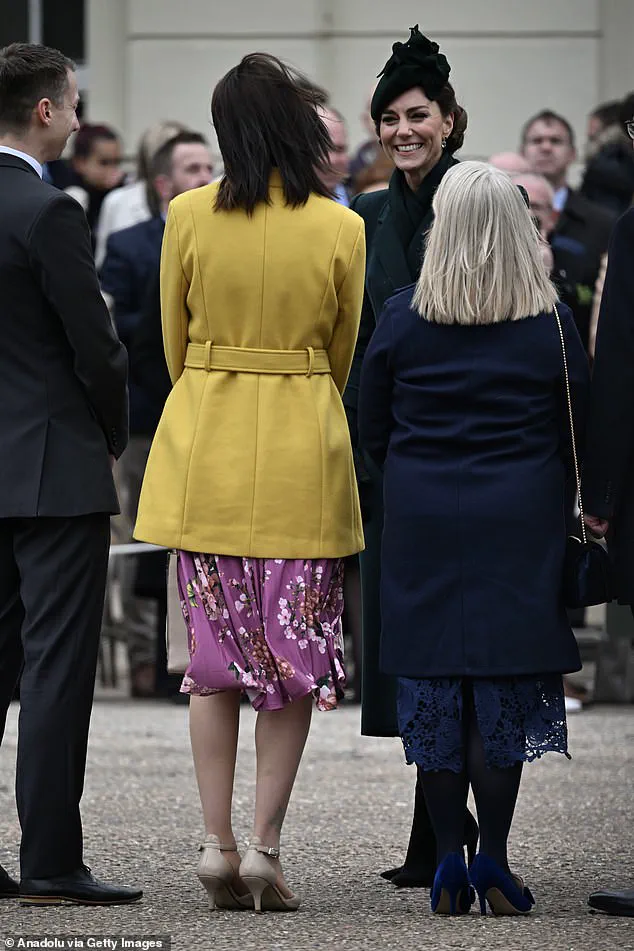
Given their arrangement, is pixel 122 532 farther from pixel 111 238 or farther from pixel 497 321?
pixel 497 321

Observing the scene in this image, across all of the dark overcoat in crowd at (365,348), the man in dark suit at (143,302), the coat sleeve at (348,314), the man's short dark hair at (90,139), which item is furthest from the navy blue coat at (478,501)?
the man's short dark hair at (90,139)

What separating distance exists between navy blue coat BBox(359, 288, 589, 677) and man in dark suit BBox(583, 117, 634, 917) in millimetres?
64

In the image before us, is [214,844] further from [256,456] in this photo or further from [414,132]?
[414,132]

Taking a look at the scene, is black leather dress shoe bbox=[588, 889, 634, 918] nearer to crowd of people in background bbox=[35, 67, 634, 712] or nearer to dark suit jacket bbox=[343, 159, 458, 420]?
dark suit jacket bbox=[343, 159, 458, 420]

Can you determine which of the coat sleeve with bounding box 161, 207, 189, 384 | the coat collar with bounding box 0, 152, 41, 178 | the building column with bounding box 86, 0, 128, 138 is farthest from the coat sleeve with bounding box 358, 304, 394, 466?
the building column with bounding box 86, 0, 128, 138

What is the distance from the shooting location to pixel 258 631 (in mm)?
5000

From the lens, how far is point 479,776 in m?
4.91

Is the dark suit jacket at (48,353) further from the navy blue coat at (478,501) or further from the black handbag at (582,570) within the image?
the black handbag at (582,570)

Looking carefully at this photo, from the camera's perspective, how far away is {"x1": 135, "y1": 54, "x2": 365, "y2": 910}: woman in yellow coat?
4973mm

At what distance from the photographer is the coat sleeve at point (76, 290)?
4.86m

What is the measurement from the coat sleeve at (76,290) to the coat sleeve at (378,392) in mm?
592

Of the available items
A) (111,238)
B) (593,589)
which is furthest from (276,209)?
(111,238)

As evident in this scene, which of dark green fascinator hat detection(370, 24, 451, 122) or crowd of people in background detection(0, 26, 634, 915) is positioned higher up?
dark green fascinator hat detection(370, 24, 451, 122)

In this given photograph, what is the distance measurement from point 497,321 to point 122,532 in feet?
16.3
